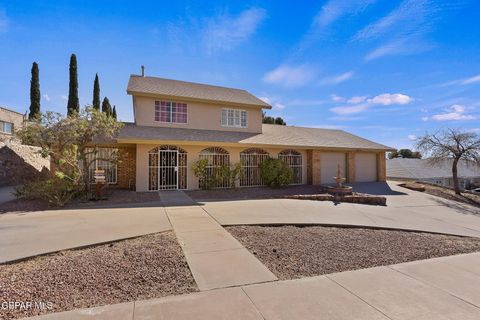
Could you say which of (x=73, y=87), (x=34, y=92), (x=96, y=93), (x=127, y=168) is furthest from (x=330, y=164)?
(x=34, y=92)

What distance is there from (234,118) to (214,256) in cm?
1217

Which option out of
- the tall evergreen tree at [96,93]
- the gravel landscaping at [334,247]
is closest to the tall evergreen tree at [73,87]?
the tall evergreen tree at [96,93]

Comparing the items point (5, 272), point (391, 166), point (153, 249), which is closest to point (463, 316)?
point (153, 249)

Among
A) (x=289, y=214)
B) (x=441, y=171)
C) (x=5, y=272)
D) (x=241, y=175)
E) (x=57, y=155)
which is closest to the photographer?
(x=5, y=272)

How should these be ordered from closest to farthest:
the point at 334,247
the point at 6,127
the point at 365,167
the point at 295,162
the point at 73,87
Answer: the point at 334,247 < the point at 295,162 < the point at 365,167 < the point at 6,127 < the point at 73,87

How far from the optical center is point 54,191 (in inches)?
378

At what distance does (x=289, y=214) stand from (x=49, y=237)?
6674 millimetres

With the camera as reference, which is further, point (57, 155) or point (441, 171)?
point (441, 171)

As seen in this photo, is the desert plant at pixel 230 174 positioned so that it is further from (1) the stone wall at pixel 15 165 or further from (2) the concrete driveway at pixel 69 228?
(1) the stone wall at pixel 15 165

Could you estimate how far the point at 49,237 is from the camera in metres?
5.46

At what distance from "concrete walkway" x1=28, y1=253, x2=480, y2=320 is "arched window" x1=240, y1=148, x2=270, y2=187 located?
1097 centimetres

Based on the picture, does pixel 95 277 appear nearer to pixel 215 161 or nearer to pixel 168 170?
pixel 168 170

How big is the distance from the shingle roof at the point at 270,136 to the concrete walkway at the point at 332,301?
31.6ft

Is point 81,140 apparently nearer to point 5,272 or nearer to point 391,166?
point 5,272
